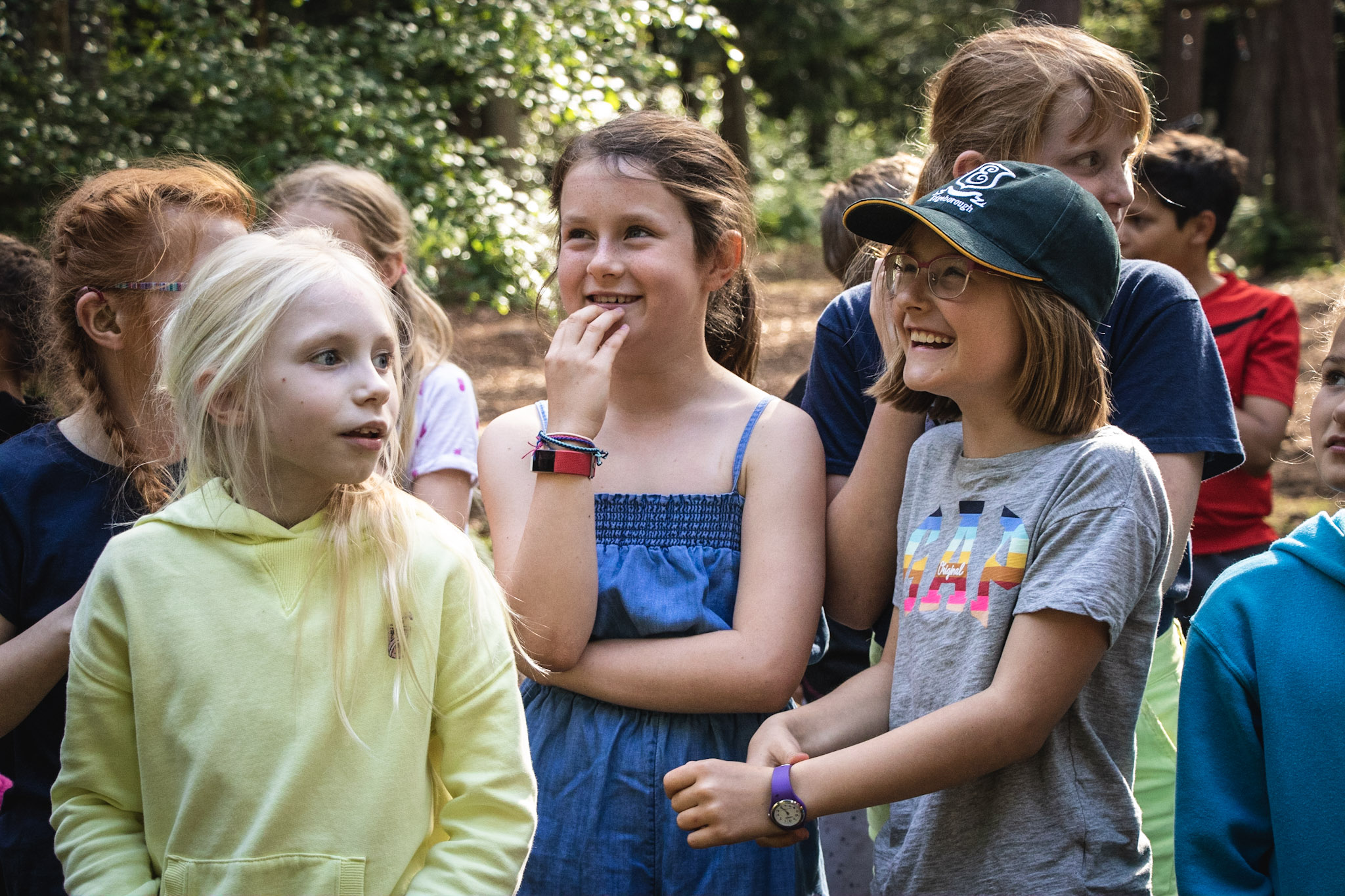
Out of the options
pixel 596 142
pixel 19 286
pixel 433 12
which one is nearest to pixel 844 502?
pixel 596 142

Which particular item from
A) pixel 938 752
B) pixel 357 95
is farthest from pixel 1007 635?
pixel 357 95

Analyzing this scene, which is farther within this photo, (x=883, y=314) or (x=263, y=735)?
(x=883, y=314)

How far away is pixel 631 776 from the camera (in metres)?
2.16

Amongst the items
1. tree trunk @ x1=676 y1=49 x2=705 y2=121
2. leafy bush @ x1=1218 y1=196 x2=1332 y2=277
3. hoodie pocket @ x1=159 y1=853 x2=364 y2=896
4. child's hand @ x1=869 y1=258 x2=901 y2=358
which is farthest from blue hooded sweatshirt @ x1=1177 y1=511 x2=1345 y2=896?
tree trunk @ x1=676 y1=49 x2=705 y2=121

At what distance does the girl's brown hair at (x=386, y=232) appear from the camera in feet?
11.0

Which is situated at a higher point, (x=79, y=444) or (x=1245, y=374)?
(x=79, y=444)

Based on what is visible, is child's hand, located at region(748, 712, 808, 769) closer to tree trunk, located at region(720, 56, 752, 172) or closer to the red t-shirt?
the red t-shirt

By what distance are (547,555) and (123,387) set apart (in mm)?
1049

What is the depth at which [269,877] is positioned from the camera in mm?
1751

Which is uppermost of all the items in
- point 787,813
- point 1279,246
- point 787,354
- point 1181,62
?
point 1181,62

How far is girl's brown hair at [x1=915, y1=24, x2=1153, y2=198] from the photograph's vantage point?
233cm

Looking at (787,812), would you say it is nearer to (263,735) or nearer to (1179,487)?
(263,735)

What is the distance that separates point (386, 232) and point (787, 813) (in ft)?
7.78

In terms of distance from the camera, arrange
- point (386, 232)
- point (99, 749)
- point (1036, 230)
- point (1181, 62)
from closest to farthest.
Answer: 1. point (99, 749)
2. point (1036, 230)
3. point (386, 232)
4. point (1181, 62)
